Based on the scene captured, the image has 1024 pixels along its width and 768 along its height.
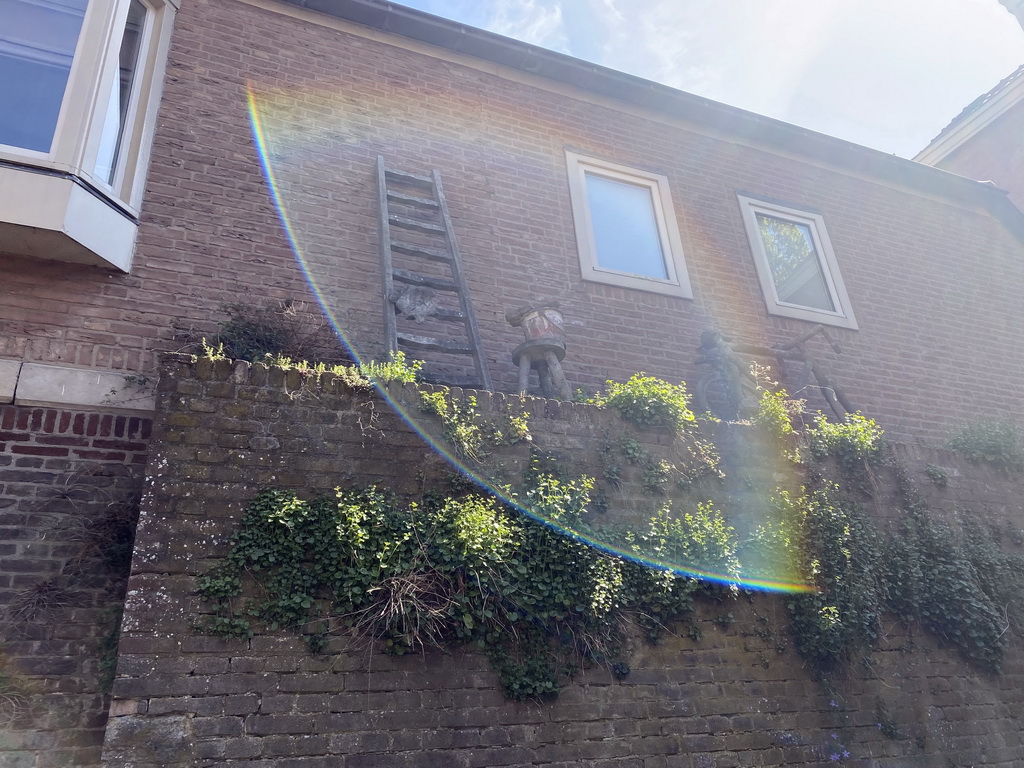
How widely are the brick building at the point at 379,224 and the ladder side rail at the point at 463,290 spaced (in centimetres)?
15

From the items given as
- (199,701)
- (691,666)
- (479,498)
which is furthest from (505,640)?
(199,701)

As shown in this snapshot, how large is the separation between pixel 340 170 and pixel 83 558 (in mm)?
3890

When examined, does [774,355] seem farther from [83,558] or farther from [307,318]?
[83,558]

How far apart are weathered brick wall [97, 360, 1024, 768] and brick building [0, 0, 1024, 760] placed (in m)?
1.00

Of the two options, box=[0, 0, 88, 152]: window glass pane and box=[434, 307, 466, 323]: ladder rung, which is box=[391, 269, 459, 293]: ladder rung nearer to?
box=[434, 307, 466, 323]: ladder rung

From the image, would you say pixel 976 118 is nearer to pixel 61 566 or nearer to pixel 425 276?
pixel 425 276

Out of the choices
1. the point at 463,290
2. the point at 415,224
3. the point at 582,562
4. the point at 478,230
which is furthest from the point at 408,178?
the point at 582,562

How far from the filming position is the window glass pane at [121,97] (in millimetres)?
5273

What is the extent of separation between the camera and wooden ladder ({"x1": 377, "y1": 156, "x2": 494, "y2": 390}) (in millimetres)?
5500

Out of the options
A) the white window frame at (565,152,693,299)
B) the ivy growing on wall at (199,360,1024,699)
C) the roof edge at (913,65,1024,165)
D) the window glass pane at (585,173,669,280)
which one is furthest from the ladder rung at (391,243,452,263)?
the roof edge at (913,65,1024,165)

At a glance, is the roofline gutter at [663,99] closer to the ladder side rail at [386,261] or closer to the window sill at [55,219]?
the ladder side rail at [386,261]

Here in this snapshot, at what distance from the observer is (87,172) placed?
4.83m

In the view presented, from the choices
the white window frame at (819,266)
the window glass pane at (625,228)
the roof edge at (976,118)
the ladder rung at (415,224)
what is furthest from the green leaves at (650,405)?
the roof edge at (976,118)

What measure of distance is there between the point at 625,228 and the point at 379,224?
280 cm
